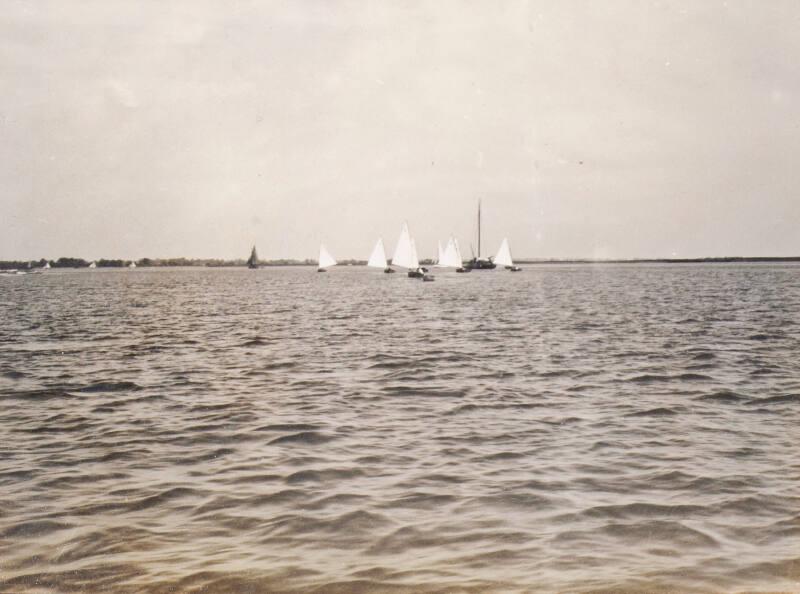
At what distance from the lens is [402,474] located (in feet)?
31.8

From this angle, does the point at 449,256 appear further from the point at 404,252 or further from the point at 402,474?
the point at 402,474

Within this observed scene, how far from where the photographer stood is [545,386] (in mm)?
17109

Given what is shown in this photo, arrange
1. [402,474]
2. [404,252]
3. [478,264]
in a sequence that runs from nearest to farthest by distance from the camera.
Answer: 1. [402,474]
2. [404,252]
3. [478,264]

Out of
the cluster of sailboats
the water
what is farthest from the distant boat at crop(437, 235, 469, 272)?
the water

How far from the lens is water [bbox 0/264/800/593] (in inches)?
259

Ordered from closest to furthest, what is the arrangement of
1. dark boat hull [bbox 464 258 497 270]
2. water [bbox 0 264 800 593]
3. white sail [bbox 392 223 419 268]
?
water [bbox 0 264 800 593], white sail [bbox 392 223 419 268], dark boat hull [bbox 464 258 497 270]

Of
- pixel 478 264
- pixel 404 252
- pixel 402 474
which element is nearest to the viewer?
pixel 402 474

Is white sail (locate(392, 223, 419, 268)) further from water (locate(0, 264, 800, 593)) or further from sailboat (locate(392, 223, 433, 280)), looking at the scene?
water (locate(0, 264, 800, 593))

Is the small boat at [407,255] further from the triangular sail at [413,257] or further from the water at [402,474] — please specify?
the water at [402,474]

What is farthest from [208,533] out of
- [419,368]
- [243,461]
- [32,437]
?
[419,368]

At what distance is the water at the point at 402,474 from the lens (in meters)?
6.58

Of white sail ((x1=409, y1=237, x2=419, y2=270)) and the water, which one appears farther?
white sail ((x1=409, y1=237, x2=419, y2=270))

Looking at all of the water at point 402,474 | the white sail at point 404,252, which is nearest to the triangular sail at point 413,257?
the white sail at point 404,252

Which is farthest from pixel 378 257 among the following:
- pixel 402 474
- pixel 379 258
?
pixel 402 474
